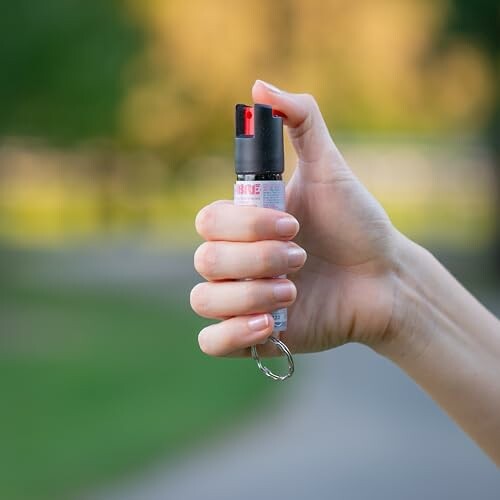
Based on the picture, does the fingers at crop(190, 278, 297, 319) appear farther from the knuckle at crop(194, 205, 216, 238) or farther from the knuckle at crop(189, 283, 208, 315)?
the knuckle at crop(194, 205, 216, 238)

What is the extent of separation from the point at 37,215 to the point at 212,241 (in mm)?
27658

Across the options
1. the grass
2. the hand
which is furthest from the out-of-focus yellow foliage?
the hand

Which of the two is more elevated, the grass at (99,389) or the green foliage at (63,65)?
the green foliage at (63,65)

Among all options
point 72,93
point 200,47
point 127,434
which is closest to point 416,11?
point 200,47

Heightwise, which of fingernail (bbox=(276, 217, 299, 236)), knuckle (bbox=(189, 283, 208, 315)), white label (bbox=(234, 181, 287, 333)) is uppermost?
white label (bbox=(234, 181, 287, 333))

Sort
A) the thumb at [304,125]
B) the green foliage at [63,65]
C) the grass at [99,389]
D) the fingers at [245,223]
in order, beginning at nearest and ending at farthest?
the fingers at [245,223], the thumb at [304,125], the grass at [99,389], the green foliage at [63,65]

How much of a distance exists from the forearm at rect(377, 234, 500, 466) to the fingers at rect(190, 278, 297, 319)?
1.40 feet

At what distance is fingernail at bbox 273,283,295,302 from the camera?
2.38 m

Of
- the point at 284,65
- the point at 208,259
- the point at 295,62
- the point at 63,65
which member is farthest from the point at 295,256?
the point at 295,62

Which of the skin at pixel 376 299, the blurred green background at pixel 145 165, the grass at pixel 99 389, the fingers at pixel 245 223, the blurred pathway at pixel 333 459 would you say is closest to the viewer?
the fingers at pixel 245 223

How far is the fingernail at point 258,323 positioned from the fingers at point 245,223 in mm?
178

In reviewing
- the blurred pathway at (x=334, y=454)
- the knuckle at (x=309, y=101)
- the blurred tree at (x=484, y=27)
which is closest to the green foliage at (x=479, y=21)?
the blurred tree at (x=484, y=27)

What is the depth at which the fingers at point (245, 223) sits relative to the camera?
234 cm

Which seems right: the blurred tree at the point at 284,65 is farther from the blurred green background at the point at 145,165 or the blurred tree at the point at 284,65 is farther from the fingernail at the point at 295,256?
the fingernail at the point at 295,256
